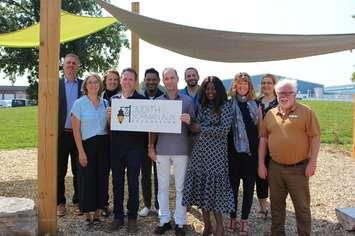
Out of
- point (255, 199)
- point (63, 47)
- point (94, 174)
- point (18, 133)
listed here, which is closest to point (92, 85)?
point (94, 174)

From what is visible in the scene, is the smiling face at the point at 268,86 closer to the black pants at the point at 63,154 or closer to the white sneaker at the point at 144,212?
the white sneaker at the point at 144,212

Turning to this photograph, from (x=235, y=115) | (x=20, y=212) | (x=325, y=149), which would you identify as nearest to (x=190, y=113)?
(x=235, y=115)

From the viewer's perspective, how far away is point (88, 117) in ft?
15.1

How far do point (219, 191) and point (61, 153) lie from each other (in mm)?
2063

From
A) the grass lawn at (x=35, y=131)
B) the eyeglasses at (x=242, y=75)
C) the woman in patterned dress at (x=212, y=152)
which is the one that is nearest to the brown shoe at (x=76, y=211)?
the woman in patterned dress at (x=212, y=152)

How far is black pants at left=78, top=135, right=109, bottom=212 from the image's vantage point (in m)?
4.67

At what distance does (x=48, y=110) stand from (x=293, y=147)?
2.40 metres

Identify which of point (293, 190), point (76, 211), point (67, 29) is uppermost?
point (67, 29)

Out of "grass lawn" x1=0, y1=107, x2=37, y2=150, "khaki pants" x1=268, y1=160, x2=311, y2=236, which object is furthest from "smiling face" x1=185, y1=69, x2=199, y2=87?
"grass lawn" x1=0, y1=107, x2=37, y2=150

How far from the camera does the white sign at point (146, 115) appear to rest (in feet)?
14.6

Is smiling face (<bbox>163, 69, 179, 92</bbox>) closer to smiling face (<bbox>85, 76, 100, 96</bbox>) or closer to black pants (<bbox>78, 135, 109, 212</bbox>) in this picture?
smiling face (<bbox>85, 76, 100, 96</bbox>)

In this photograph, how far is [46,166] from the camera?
14.6ft

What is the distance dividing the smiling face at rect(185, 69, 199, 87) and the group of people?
0.42 meters

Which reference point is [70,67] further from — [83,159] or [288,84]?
[288,84]
